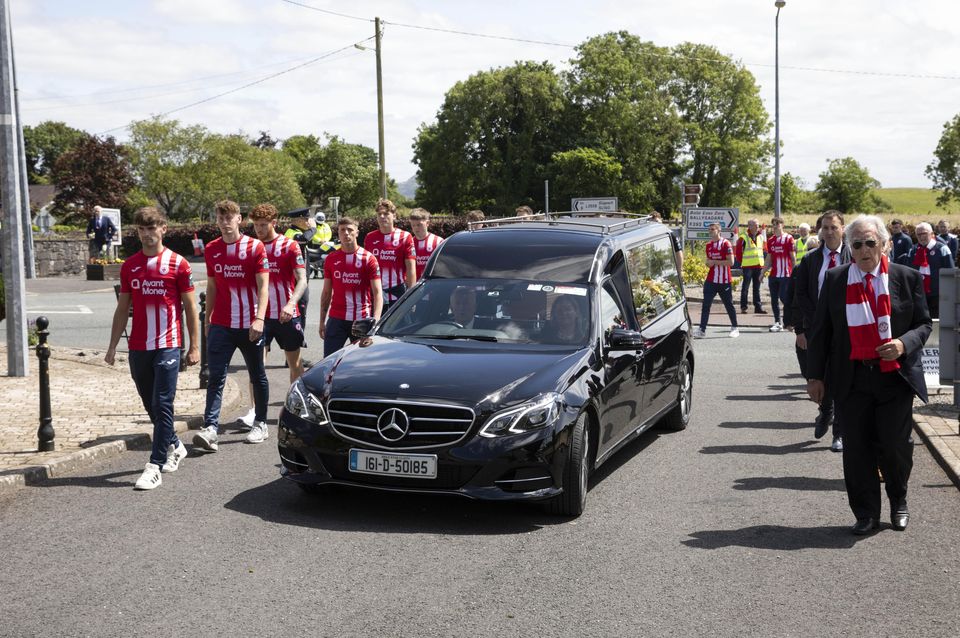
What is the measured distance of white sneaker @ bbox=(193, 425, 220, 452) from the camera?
885 centimetres

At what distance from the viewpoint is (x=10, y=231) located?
13.0m

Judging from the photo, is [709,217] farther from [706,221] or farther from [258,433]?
[258,433]

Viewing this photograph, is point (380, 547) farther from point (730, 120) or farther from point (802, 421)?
point (730, 120)

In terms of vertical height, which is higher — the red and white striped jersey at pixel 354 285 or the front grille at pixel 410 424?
the red and white striped jersey at pixel 354 285

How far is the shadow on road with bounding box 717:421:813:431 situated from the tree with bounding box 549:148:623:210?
66082mm

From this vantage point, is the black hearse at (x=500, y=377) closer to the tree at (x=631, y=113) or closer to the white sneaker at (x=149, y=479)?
the white sneaker at (x=149, y=479)

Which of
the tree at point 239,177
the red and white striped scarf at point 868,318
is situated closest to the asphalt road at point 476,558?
the red and white striped scarf at point 868,318

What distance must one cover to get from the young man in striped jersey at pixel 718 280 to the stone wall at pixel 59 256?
28.6m

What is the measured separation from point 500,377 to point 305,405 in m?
1.24

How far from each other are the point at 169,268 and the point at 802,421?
245 inches

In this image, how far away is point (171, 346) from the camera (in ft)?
26.1

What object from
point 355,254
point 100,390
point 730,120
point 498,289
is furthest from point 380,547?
point 730,120

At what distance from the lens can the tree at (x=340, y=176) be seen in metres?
114

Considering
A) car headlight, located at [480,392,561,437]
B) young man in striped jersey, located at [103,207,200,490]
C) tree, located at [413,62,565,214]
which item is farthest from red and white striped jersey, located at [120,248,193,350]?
tree, located at [413,62,565,214]
